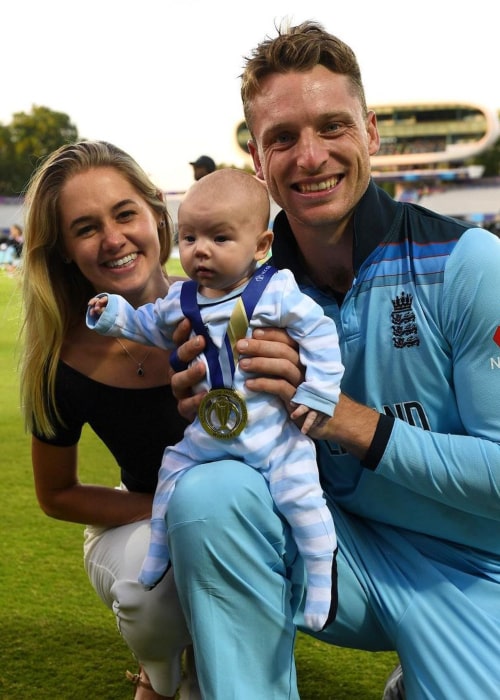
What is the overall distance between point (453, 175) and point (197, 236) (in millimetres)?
89659

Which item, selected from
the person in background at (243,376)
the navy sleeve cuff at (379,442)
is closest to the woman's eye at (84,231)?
the person in background at (243,376)

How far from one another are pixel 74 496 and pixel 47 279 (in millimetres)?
719

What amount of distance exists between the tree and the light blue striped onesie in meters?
63.8

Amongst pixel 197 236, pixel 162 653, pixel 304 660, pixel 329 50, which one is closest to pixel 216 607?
pixel 162 653

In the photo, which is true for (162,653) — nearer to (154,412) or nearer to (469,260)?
(154,412)

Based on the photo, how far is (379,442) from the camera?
2.17m

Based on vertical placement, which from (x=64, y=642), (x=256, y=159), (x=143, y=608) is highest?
(x=256, y=159)

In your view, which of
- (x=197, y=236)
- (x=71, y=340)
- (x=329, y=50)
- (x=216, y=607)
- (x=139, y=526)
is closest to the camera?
(x=216, y=607)

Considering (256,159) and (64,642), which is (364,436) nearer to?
(256,159)

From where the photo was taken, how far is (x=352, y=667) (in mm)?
3023

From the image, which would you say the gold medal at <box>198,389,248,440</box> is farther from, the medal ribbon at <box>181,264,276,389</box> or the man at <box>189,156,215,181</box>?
the man at <box>189,156,215,181</box>

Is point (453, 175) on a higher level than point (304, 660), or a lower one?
lower

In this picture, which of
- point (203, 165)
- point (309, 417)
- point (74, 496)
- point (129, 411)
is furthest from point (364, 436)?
point (203, 165)

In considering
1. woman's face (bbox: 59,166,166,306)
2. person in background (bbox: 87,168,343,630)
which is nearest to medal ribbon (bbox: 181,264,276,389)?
person in background (bbox: 87,168,343,630)
